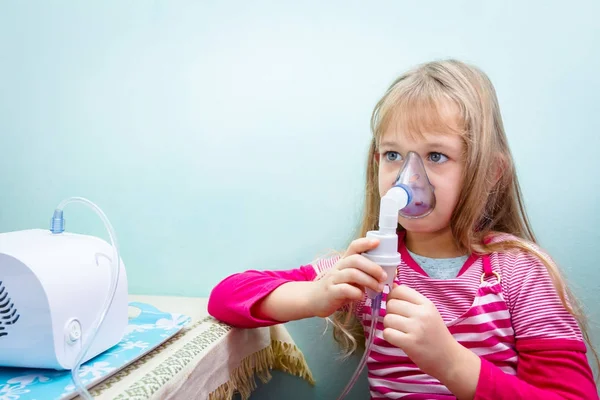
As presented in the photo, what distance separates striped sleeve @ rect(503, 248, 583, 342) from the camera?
25.7 inches

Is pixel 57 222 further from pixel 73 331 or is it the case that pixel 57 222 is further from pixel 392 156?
pixel 392 156

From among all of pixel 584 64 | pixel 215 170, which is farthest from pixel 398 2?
pixel 215 170

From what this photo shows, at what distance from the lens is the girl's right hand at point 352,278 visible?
0.57m

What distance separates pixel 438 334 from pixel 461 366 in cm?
6

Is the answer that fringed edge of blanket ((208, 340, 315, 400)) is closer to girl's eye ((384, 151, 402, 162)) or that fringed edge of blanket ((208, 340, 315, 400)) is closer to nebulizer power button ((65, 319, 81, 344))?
nebulizer power button ((65, 319, 81, 344))

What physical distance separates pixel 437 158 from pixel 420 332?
271mm

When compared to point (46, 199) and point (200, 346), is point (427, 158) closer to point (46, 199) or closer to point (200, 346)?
point (200, 346)

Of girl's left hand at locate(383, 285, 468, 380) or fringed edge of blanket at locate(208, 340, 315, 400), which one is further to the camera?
fringed edge of blanket at locate(208, 340, 315, 400)

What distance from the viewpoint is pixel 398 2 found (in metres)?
0.92

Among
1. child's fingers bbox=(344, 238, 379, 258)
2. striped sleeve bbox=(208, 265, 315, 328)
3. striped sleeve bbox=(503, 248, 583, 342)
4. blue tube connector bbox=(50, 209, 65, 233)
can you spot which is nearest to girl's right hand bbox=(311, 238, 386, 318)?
child's fingers bbox=(344, 238, 379, 258)

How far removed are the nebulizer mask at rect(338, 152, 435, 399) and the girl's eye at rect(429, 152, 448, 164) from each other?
20 millimetres

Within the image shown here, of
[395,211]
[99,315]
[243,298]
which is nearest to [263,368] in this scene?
[243,298]

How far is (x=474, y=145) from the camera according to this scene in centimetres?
70

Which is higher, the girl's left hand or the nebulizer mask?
the nebulizer mask
